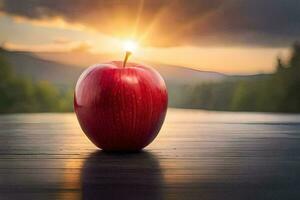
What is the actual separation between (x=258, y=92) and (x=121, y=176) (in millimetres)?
2992

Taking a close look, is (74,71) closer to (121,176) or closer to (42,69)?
(42,69)

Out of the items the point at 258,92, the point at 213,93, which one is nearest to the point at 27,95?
the point at 213,93

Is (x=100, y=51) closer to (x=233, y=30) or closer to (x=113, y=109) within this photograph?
(x=233, y=30)

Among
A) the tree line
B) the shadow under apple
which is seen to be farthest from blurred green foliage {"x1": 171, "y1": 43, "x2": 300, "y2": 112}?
the shadow under apple

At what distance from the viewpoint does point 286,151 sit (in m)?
1.62

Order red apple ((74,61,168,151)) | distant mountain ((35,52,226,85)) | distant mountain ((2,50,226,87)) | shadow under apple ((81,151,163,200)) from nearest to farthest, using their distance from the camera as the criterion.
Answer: shadow under apple ((81,151,163,200)), red apple ((74,61,168,151)), distant mountain ((35,52,226,85)), distant mountain ((2,50,226,87))

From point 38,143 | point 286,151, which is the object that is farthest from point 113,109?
point 286,151

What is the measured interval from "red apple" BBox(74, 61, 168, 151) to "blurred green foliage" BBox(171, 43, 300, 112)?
7.84ft

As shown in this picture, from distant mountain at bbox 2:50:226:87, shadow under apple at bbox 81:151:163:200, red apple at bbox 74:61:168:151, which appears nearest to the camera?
shadow under apple at bbox 81:151:163:200

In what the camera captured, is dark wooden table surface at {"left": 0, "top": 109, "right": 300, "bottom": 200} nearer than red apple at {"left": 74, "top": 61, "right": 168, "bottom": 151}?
Yes

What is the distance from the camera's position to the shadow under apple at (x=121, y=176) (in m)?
0.96

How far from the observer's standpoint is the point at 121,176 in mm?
1150

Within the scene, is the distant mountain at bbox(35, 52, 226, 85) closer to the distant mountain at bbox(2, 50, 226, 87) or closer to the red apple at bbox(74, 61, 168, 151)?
the distant mountain at bbox(2, 50, 226, 87)

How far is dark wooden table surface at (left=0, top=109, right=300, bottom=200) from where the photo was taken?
3.19 feet
